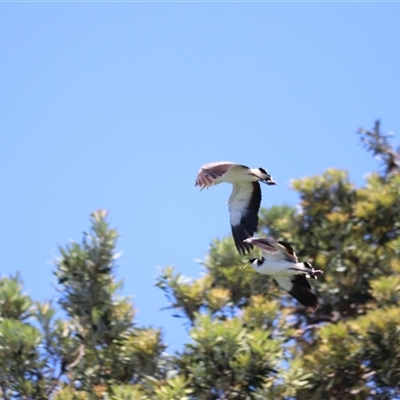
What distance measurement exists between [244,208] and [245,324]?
97 cm

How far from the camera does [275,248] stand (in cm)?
947

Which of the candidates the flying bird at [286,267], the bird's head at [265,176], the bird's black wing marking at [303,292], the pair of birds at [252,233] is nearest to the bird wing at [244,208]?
the pair of birds at [252,233]

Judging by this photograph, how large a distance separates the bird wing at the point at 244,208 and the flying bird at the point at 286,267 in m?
0.64

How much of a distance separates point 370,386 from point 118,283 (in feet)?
7.55

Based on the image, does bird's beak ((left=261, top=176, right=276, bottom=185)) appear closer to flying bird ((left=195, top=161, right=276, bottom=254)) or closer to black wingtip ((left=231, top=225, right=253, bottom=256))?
flying bird ((left=195, top=161, right=276, bottom=254))

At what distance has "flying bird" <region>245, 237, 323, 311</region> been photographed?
9.42m

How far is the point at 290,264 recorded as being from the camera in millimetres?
9727

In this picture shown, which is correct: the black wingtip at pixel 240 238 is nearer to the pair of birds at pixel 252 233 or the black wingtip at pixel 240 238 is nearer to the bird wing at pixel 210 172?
the pair of birds at pixel 252 233

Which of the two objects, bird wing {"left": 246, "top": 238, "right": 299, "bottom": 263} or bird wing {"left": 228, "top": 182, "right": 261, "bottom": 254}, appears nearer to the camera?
bird wing {"left": 246, "top": 238, "right": 299, "bottom": 263}

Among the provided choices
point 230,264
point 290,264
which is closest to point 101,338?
point 230,264

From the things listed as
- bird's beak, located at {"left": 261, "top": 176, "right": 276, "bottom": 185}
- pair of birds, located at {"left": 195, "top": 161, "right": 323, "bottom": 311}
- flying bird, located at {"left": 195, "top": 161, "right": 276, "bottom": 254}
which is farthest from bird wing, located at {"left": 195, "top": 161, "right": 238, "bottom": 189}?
bird's beak, located at {"left": 261, "top": 176, "right": 276, "bottom": 185}

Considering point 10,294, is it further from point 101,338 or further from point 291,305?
point 291,305

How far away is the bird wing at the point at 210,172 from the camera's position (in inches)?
376

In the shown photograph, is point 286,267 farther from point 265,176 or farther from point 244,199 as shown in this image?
point 244,199
